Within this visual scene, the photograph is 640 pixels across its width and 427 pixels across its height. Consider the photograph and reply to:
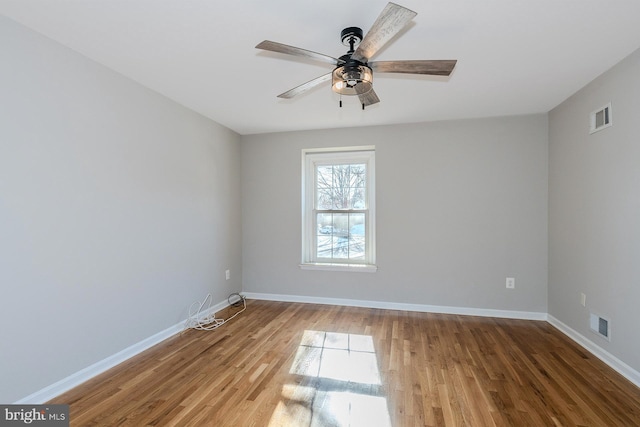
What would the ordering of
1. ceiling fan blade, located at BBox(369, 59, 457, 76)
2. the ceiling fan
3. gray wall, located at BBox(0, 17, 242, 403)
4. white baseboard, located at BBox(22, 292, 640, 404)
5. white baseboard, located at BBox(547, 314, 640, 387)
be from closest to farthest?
the ceiling fan < ceiling fan blade, located at BBox(369, 59, 457, 76) < gray wall, located at BBox(0, 17, 242, 403) < white baseboard, located at BBox(22, 292, 640, 404) < white baseboard, located at BBox(547, 314, 640, 387)

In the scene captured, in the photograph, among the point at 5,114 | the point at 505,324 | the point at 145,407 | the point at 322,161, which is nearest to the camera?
the point at 5,114

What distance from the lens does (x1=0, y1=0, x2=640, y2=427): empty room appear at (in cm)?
185

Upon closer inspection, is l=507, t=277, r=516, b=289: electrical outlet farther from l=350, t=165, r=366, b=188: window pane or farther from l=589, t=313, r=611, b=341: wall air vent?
l=350, t=165, r=366, b=188: window pane

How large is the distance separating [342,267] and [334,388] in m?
2.06

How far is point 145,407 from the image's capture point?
1951 mm

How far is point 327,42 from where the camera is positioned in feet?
6.86

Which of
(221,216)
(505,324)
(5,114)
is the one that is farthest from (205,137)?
(505,324)

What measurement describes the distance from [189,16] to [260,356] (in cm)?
260

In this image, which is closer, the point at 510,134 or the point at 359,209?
the point at 510,134

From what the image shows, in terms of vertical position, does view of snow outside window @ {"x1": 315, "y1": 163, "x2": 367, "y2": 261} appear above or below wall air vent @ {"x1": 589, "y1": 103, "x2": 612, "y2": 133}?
below

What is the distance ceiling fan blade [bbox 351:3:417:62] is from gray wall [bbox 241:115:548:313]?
7.69 feet

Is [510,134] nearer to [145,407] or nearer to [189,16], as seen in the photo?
[189,16]

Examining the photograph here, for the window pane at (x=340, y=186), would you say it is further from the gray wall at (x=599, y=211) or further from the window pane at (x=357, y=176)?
the gray wall at (x=599, y=211)

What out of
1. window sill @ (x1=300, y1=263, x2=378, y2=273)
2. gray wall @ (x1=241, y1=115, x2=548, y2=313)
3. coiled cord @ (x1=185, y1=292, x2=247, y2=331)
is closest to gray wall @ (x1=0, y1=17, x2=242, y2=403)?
coiled cord @ (x1=185, y1=292, x2=247, y2=331)
